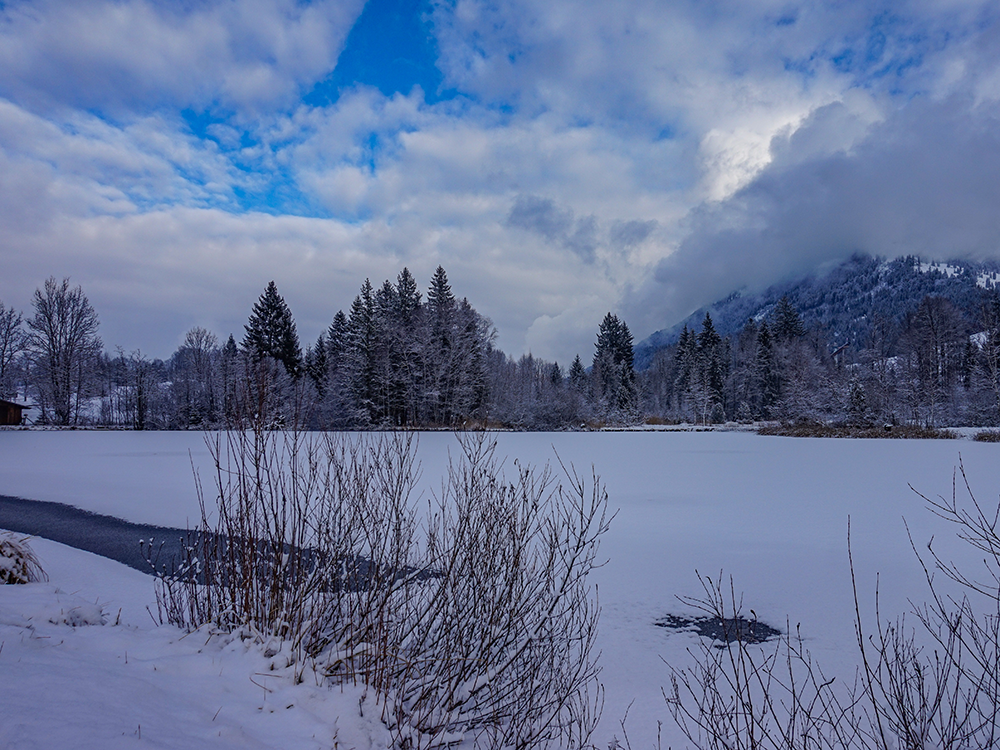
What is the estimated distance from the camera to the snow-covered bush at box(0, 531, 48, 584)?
543 cm

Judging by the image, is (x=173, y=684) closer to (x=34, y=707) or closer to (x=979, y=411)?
(x=34, y=707)

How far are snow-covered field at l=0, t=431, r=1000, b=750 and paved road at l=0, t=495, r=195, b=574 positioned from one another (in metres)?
0.49

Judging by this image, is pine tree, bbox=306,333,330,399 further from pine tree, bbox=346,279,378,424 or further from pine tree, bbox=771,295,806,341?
pine tree, bbox=771,295,806,341

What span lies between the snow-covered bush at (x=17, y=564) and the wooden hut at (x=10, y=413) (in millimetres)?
41061

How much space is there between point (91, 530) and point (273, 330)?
39.3 meters

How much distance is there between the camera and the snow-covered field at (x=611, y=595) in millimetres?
2637

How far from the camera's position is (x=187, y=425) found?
4091 cm

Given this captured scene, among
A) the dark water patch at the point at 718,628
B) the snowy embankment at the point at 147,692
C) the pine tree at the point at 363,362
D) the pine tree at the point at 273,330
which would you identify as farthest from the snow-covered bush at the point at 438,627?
the pine tree at the point at 273,330

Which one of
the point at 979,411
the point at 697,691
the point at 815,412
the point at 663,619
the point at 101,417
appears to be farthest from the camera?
the point at 101,417

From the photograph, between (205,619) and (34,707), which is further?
(205,619)

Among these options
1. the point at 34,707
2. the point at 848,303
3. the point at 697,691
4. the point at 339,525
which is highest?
the point at 848,303

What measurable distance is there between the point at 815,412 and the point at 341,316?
132ft

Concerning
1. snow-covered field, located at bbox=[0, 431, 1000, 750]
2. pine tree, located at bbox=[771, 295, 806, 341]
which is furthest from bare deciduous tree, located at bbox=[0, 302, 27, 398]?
pine tree, located at bbox=[771, 295, 806, 341]

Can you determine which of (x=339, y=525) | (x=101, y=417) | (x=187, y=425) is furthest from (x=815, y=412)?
(x=101, y=417)
